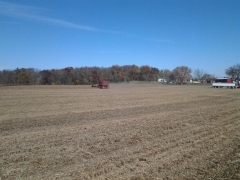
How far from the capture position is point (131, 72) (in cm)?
14625

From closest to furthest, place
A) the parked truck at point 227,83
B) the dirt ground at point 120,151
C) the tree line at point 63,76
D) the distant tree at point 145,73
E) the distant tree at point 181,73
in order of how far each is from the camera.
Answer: the dirt ground at point 120,151, the parked truck at point 227,83, the tree line at point 63,76, the distant tree at point 181,73, the distant tree at point 145,73

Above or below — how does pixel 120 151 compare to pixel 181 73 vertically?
below

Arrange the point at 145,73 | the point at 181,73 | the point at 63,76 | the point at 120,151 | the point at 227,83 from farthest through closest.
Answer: the point at 145,73, the point at 181,73, the point at 63,76, the point at 227,83, the point at 120,151

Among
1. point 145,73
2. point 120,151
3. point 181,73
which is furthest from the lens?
point 145,73

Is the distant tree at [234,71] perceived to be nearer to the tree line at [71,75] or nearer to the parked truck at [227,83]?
the tree line at [71,75]

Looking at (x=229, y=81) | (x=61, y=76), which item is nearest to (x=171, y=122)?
(x=229, y=81)

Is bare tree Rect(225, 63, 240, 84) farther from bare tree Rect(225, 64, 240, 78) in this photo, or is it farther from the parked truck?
the parked truck

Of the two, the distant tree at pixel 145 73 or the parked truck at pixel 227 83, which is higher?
the distant tree at pixel 145 73

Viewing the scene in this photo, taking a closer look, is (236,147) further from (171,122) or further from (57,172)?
(57,172)

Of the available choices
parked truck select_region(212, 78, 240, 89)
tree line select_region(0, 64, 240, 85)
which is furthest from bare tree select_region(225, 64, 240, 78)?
parked truck select_region(212, 78, 240, 89)

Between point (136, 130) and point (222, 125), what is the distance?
5.01 m

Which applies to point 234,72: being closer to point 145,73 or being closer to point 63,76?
point 145,73

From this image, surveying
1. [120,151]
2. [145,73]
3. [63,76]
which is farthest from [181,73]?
[120,151]

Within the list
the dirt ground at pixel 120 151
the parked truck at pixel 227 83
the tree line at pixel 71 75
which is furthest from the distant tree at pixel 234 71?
the dirt ground at pixel 120 151
